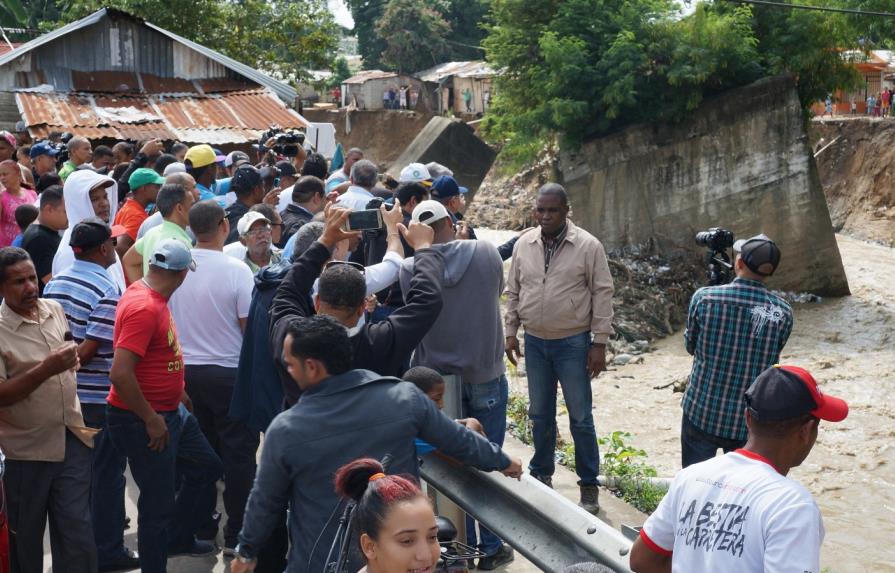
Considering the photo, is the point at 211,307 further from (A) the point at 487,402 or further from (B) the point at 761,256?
(B) the point at 761,256

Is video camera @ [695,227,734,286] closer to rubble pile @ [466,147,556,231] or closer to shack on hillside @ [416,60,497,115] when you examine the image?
rubble pile @ [466,147,556,231]

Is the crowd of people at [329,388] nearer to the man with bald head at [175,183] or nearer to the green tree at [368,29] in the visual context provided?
the man with bald head at [175,183]

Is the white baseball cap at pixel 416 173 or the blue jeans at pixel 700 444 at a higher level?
the white baseball cap at pixel 416 173

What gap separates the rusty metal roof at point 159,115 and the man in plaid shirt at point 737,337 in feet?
40.5

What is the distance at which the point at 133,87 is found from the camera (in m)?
19.4

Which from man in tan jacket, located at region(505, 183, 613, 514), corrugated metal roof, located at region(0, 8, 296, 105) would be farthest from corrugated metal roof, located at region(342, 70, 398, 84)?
man in tan jacket, located at region(505, 183, 613, 514)

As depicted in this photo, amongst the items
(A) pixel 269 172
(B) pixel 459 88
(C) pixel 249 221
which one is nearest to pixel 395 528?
(C) pixel 249 221

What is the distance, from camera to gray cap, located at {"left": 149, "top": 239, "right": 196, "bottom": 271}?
4.55 m

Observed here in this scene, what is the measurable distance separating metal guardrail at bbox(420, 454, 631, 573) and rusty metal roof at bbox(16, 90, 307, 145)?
13.3 m

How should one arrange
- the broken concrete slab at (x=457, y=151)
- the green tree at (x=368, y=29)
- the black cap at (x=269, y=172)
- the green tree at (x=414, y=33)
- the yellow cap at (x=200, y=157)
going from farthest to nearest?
the green tree at (x=368, y=29) → the green tree at (x=414, y=33) → the broken concrete slab at (x=457, y=151) → the black cap at (x=269, y=172) → the yellow cap at (x=200, y=157)

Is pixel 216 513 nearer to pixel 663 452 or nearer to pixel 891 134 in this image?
pixel 663 452

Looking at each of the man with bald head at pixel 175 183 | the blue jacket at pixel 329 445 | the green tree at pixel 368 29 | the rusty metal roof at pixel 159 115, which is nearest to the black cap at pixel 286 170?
the man with bald head at pixel 175 183

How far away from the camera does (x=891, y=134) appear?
26.5 meters

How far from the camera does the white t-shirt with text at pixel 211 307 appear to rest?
5.30 meters
